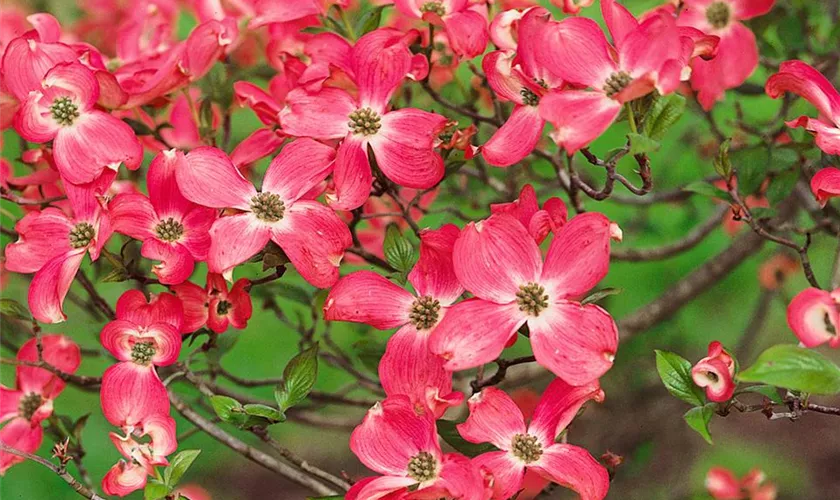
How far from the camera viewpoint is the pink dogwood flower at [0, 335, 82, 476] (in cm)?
104

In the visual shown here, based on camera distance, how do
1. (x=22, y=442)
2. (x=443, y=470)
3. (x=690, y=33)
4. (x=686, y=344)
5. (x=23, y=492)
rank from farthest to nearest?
(x=686, y=344), (x=23, y=492), (x=22, y=442), (x=690, y=33), (x=443, y=470)

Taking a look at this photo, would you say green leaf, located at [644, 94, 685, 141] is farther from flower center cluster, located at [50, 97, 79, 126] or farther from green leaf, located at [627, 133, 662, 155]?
flower center cluster, located at [50, 97, 79, 126]

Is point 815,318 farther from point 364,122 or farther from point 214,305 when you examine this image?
point 214,305

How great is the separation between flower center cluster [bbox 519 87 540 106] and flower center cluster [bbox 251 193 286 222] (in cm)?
26

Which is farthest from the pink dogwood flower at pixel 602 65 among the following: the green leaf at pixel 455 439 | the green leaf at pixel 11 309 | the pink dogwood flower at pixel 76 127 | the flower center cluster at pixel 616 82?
the green leaf at pixel 11 309

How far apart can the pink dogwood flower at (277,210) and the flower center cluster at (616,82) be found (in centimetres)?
27

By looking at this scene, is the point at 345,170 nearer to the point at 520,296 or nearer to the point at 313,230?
the point at 313,230

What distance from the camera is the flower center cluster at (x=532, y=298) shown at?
2.67 feet

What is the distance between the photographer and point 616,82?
0.81 metres

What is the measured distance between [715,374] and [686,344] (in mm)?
1449

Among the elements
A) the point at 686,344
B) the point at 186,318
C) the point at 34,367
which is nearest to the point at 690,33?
the point at 186,318

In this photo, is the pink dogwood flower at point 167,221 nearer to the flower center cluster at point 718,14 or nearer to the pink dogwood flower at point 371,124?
the pink dogwood flower at point 371,124

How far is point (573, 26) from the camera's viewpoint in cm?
83

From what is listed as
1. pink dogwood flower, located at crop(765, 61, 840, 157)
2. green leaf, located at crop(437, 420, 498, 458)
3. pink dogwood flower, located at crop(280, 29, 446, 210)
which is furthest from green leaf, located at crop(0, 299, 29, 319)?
pink dogwood flower, located at crop(765, 61, 840, 157)
